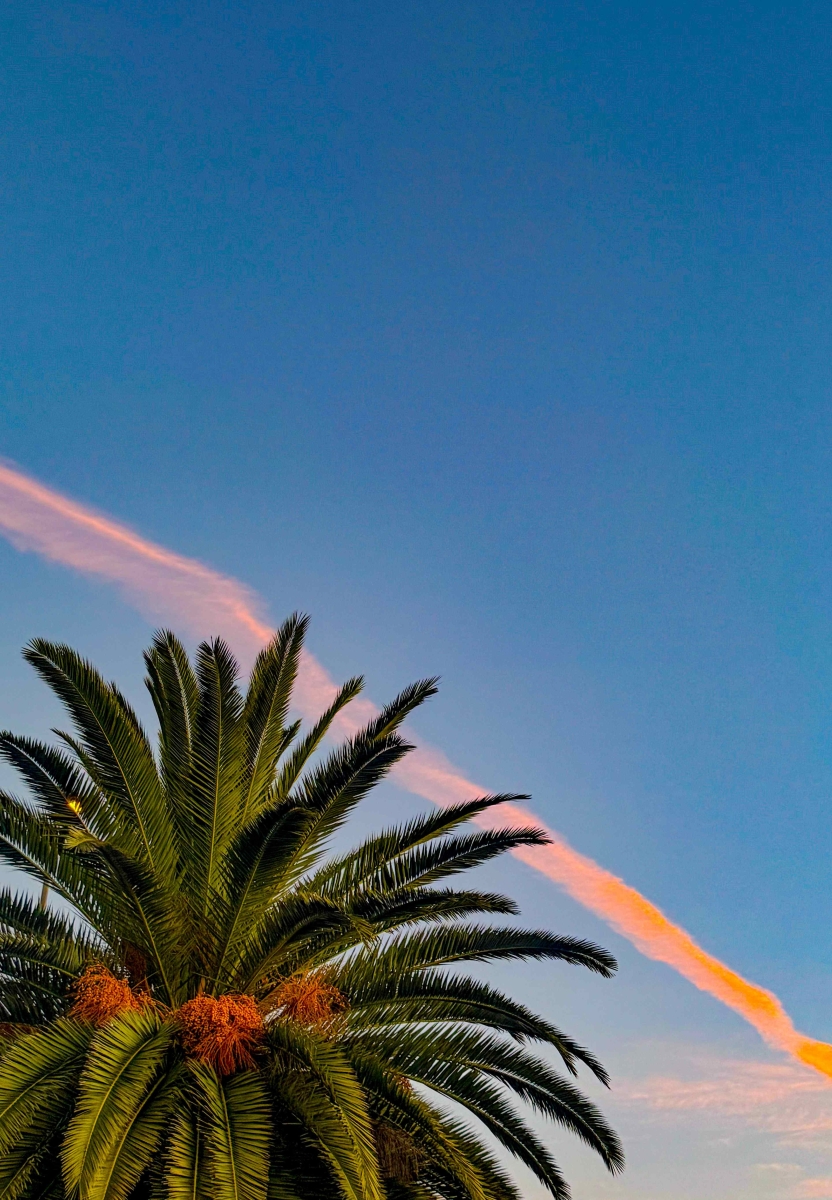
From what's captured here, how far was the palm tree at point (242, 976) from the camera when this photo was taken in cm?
1074

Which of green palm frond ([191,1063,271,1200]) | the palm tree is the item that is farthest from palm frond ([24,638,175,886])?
green palm frond ([191,1063,271,1200])

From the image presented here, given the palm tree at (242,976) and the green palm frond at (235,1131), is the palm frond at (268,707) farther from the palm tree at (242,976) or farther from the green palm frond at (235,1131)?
the green palm frond at (235,1131)

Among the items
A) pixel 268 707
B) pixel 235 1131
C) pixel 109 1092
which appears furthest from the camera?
pixel 268 707

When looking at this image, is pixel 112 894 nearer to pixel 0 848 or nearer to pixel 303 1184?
pixel 0 848

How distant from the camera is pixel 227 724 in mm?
13344

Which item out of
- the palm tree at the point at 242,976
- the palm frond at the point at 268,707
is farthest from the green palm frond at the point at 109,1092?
the palm frond at the point at 268,707

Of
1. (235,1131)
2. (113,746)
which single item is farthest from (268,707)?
(235,1131)

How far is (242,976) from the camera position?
1233cm

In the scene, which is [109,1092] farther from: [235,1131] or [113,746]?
[113,746]

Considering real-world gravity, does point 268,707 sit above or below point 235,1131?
above

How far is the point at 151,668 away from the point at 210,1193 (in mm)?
6652

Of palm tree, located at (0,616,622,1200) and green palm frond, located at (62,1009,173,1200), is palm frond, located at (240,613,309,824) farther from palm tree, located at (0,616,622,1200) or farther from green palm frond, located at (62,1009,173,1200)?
green palm frond, located at (62,1009,173,1200)

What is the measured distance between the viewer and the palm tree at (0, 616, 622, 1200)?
1074 cm

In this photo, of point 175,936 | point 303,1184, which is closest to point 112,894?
point 175,936
